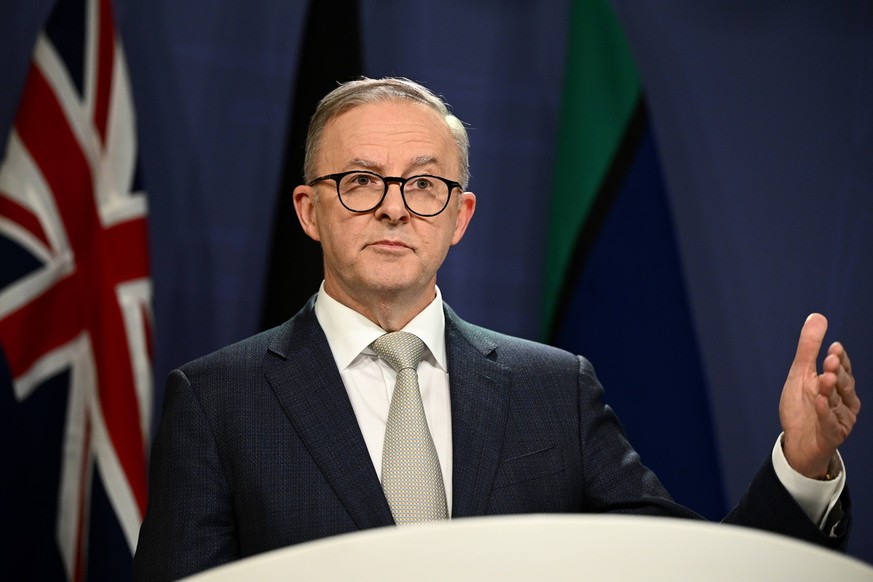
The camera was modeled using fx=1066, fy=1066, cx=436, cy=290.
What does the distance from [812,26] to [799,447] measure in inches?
84.7

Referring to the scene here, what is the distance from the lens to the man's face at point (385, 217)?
1.60 m

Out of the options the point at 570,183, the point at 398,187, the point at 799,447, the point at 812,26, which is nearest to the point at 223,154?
the point at 570,183

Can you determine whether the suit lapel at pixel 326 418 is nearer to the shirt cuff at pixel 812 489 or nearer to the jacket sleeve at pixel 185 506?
the jacket sleeve at pixel 185 506

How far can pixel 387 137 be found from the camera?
1.64 meters

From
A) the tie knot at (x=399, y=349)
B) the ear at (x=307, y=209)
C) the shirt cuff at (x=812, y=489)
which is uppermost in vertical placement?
the ear at (x=307, y=209)

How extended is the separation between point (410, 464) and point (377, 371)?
0.19 metres

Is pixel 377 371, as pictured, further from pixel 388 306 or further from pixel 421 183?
pixel 421 183

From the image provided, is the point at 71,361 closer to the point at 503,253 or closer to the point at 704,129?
the point at 503,253

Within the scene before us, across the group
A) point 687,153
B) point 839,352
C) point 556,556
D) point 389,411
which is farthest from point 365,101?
point 687,153

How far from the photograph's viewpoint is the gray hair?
1.69 meters

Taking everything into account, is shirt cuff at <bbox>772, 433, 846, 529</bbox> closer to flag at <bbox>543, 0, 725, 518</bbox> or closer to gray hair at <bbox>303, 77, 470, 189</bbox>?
gray hair at <bbox>303, 77, 470, 189</bbox>

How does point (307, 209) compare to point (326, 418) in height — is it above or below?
above

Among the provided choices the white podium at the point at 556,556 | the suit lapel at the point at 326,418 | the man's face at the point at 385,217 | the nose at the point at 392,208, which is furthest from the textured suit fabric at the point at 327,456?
the white podium at the point at 556,556

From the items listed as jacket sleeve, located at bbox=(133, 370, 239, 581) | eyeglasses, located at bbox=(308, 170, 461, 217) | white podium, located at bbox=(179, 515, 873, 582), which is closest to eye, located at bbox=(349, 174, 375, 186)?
eyeglasses, located at bbox=(308, 170, 461, 217)
